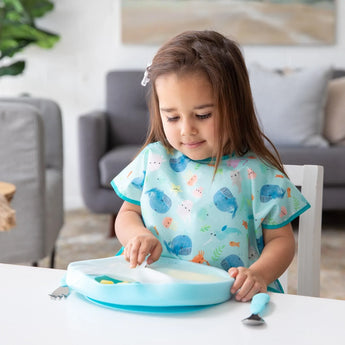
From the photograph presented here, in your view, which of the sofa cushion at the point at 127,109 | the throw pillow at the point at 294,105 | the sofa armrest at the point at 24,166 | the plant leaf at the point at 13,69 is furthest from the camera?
the sofa cushion at the point at 127,109

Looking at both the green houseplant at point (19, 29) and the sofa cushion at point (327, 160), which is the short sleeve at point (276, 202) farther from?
the green houseplant at point (19, 29)

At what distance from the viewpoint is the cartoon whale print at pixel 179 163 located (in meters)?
1.07

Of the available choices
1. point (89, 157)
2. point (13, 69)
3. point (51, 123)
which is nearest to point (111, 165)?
point (89, 157)

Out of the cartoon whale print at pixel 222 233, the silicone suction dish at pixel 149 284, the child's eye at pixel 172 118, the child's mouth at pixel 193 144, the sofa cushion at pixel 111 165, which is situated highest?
the child's eye at pixel 172 118

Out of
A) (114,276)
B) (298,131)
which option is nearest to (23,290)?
(114,276)

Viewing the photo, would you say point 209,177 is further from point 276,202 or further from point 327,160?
point 327,160

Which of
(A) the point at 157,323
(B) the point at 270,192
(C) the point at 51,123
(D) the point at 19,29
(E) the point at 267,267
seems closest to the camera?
(A) the point at 157,323

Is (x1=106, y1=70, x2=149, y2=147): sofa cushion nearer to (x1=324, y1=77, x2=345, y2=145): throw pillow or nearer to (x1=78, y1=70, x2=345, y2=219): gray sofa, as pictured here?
(x1=78, y1=70, x2=345, y2=219): gray sofa

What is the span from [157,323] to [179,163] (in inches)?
18.7

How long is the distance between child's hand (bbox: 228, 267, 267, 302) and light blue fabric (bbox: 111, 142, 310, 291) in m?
0.24

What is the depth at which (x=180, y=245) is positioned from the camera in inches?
39.8

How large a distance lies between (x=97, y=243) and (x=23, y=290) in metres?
2.43

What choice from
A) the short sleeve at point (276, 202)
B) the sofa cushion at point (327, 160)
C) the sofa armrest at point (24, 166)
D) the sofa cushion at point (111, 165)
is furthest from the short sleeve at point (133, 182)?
the sofa cushion at point (327, 160)

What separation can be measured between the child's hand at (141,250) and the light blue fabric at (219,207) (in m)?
0.21
